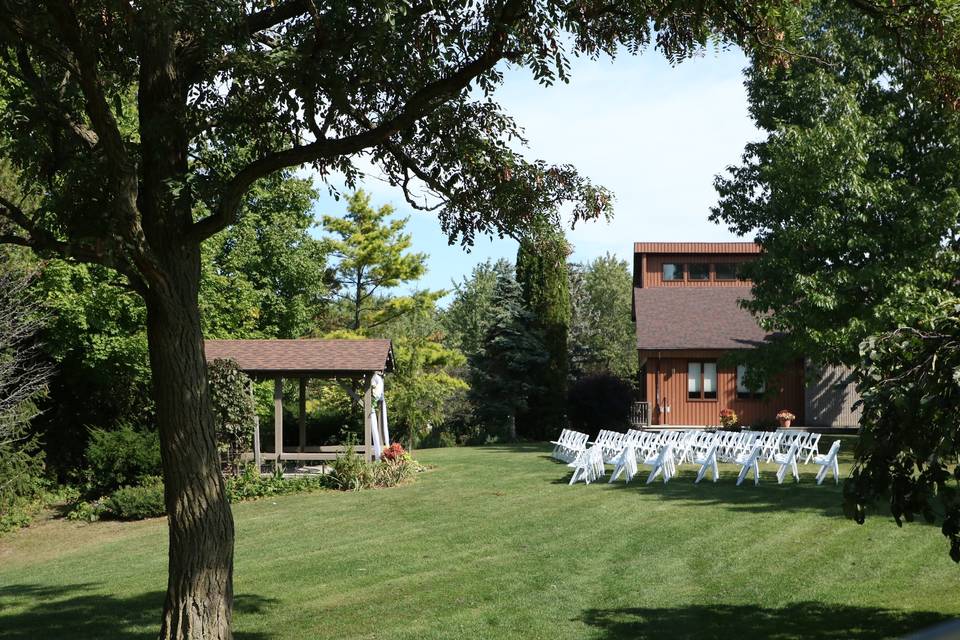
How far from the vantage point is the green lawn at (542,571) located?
7.93 meters

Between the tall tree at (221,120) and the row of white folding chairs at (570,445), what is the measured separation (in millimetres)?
13431

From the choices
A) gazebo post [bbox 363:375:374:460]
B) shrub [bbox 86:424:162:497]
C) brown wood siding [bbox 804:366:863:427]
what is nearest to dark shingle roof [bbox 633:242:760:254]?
brown wood siding [bbox 804:366:863:427]

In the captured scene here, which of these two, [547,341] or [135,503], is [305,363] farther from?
[547,341]

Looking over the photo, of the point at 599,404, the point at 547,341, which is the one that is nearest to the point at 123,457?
the point at 599,404

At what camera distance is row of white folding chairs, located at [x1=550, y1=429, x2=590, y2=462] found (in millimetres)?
21709

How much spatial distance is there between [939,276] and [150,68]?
18093mm

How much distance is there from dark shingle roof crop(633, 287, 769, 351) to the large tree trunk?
28467mm

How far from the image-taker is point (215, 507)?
22.1ft

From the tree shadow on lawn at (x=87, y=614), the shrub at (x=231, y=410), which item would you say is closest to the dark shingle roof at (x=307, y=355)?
the shrub at (x=231, y=410)

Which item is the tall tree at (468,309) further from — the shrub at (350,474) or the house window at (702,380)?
the shrub at (350,474)

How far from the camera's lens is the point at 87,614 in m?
9.44

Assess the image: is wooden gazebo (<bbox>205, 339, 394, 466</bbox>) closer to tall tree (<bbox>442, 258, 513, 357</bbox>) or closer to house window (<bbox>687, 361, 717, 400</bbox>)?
house window (<bbox>687, 361, 717, 400</bbox>)

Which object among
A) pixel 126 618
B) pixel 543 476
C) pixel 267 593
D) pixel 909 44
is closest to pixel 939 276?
pixel 543 476

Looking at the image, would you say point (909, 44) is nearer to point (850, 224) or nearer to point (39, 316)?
point (850, 224)
